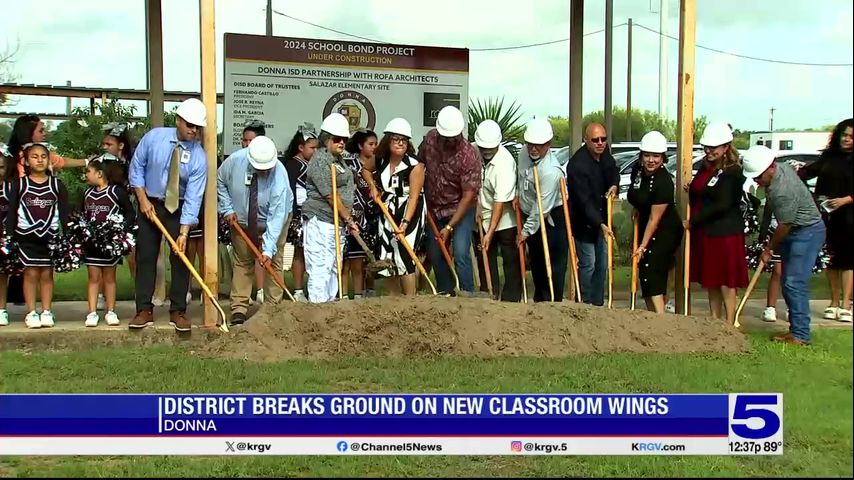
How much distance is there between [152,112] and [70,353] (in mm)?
3031

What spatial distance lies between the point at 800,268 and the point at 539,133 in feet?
7.73

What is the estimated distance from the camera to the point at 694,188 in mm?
7375

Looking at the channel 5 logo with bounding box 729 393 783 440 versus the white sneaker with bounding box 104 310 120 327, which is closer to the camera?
the channel 5 logo with bounding box 729 393 783 440

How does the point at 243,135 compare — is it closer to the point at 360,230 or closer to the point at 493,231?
the point at 360,230

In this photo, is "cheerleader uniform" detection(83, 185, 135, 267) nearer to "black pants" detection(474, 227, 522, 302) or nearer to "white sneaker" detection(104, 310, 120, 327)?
"white sneaker" detection(104, 310, 120, 327)

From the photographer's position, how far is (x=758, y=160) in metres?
6.49

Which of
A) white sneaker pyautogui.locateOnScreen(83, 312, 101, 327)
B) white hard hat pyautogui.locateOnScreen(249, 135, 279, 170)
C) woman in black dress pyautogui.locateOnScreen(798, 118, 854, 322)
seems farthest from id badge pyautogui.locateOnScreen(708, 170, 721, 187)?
white sneaker pyautogui.locateOnScreen(83, 312, 101, 327)

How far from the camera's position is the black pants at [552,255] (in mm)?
7641

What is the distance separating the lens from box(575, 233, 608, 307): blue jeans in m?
7.71

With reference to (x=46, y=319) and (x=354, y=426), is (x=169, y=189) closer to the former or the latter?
(x=46, y=319)

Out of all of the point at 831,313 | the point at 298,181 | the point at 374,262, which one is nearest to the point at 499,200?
the point at 374,262

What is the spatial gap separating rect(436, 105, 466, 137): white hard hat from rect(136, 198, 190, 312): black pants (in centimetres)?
221

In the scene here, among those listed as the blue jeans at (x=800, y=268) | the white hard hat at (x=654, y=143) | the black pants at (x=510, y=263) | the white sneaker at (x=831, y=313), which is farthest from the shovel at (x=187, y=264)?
the white sneaker at (x=831, y=313)

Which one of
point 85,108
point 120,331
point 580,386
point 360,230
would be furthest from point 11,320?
point 85,108
